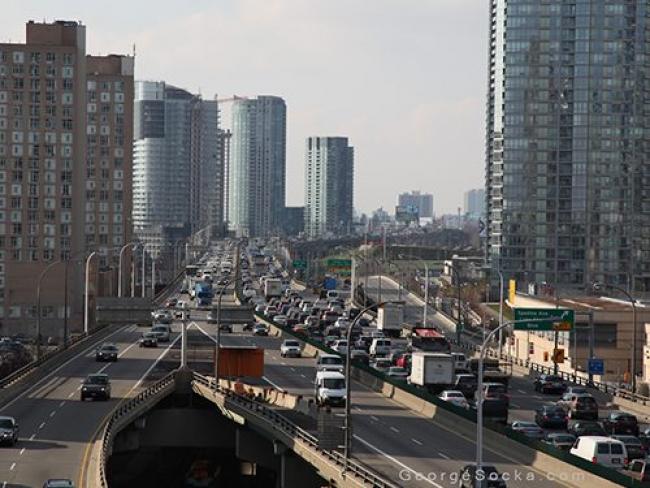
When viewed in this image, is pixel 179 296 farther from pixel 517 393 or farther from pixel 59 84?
pixel 517 393

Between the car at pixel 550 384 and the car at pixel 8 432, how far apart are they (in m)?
39.2

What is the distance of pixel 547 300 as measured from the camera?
136m

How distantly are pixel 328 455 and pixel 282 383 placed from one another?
115 ft

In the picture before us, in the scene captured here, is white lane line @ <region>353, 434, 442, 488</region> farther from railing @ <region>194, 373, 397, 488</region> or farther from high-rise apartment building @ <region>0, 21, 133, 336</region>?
high-rise apartment building @ <region>0, 21, 133, 336</region>

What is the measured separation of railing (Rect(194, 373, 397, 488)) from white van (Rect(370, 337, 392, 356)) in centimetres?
2947

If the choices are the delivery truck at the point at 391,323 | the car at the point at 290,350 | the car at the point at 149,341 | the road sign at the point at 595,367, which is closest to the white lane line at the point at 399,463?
the road sign at the point at 595,367

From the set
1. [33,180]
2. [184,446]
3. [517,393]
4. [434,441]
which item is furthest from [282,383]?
[33,180]

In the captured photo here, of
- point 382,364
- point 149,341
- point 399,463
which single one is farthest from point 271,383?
point 399,463

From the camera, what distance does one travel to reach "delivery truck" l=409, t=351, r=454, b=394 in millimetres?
79500

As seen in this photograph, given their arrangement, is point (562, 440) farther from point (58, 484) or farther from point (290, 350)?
point (290, 350)

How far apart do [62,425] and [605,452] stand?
82.7 feet

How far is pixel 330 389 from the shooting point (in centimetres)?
7212

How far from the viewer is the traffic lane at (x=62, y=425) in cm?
5178

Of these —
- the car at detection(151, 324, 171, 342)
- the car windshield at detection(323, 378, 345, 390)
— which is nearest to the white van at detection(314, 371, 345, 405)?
the car windshield at detection(323, 378, 345, 390)
